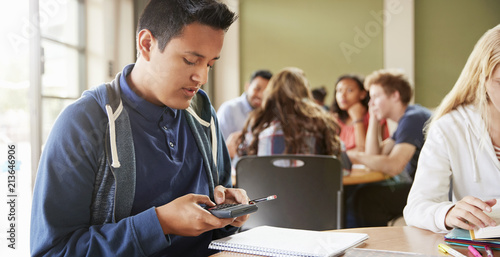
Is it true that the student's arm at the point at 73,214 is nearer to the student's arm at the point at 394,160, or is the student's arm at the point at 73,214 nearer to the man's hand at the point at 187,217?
the man's hand at the point at 187,217

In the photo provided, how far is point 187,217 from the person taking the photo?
3.13 feet

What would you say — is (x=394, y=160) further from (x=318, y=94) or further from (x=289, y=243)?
(x=318, y=94)

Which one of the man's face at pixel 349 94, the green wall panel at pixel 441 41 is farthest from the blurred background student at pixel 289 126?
the green wall panel at pixel 441 41

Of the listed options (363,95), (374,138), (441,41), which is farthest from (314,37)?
(374,138)

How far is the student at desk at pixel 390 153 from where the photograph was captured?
8.96 feet

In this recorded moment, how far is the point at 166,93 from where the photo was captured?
3.82 ft

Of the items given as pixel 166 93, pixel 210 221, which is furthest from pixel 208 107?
pixel 210 221

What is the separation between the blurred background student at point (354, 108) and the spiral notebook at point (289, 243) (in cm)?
280

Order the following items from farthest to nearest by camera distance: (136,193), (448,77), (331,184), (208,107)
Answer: (448,77) → (331,184) → (208,107) → (136,193)

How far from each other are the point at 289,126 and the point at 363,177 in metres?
0.52

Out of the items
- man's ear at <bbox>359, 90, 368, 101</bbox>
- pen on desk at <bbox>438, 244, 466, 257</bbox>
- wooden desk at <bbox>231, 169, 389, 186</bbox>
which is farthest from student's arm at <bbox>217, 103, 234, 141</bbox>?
pen on desk at <bbox>438, 244, 466, 257</bbox>

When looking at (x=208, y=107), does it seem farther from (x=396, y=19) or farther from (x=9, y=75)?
(x=396, y=19)

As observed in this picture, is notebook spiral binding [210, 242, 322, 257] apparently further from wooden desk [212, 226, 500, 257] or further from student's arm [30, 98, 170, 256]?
student's arm [30, 98, 170, 256]

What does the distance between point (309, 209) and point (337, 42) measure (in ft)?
14.5
